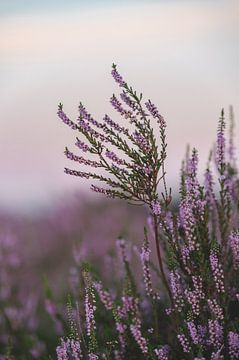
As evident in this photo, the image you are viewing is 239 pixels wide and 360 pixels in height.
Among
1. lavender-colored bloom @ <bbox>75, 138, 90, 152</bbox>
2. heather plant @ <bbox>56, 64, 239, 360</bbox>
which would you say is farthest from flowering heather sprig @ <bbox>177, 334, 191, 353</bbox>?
lavender-colored bloom @ <bbox>75, 138, 90, 152</bbox>

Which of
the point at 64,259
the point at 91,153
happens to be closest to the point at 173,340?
the point at 91,153

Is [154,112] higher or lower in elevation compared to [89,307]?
higher

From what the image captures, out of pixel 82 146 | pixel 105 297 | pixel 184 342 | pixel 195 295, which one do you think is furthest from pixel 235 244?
pixel 82 146

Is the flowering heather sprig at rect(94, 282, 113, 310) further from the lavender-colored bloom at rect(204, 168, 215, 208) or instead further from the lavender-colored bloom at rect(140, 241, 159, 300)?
the lavender-colored bloom at rect(204, 168, 215, 208)

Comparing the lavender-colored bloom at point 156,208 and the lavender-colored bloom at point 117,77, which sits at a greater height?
the lavender-colored bloom at point 117,77

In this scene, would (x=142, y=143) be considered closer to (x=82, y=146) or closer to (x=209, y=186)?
(x=82, y=146)

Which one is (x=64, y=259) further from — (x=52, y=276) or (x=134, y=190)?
(x=134, y=190)

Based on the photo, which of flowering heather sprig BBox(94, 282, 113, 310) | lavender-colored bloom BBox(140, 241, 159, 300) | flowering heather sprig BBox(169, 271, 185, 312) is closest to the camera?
flowering heather sprig BBox(169, 271, 185, 312)

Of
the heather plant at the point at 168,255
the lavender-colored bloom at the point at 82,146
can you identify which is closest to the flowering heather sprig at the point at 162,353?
the heather plant at the point at 168,255

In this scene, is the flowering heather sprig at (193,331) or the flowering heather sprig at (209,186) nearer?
the flowering heather sprig at (193,331)

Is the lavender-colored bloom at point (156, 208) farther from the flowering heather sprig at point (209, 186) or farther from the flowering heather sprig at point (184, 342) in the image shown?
the flowering heather sprig at point (209, 186)
